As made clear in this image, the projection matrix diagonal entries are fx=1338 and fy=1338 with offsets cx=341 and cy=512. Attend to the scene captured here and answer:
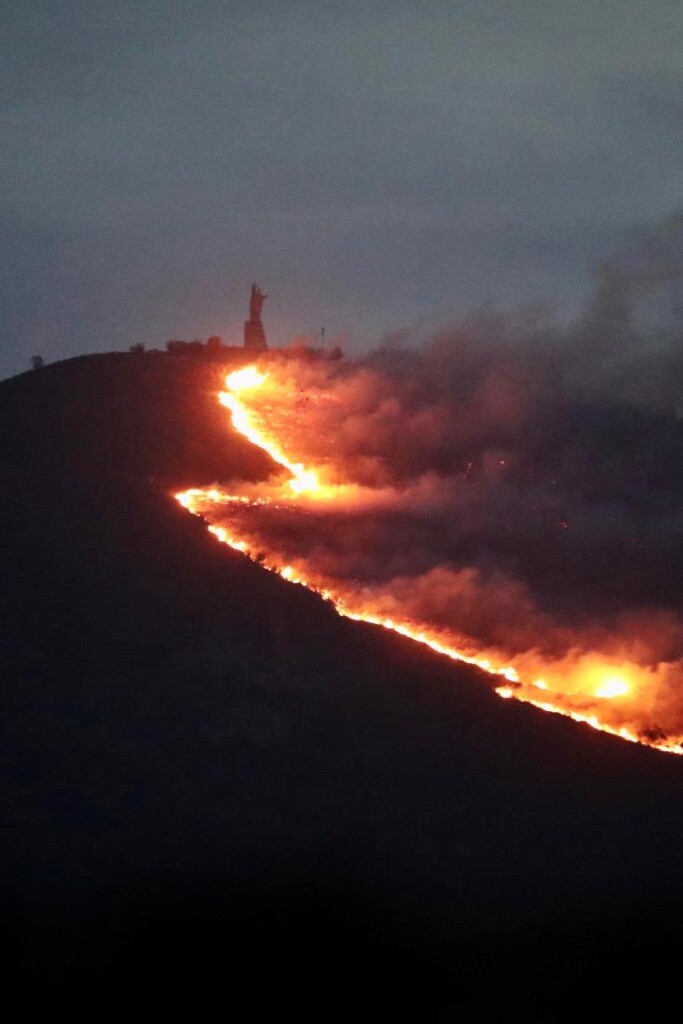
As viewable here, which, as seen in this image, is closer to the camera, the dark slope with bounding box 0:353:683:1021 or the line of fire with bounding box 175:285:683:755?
the dark slope with bounding box 0:353:683:1021

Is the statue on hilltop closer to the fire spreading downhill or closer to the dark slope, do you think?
the fire spreading downhill

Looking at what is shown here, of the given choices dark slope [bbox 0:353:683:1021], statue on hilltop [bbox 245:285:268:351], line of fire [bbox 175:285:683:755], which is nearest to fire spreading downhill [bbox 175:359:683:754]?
line of fire [bbox 175:285:683:755]

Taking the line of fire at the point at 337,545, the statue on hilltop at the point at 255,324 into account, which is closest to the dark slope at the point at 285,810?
the line of fire at the point at 337,545

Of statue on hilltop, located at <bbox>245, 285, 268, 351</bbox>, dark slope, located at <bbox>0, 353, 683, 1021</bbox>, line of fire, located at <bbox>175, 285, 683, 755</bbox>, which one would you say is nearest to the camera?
dark slope, located at <bbox>0, 353, 683, 1021</bbox>

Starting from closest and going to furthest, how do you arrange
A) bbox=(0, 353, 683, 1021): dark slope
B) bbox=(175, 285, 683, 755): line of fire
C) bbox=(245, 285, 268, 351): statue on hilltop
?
bbox=(0, 353, 683, 1021): dark slope
bbox=(175, 285, 683, 755): line of fire
bbox=(245, 285, 268, 351): statue on hilltop

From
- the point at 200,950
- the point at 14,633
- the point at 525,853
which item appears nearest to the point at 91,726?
the point at 14,633
